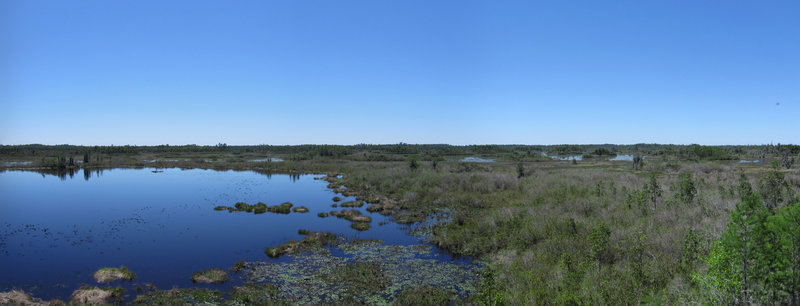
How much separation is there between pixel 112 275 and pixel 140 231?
10167 millimetres

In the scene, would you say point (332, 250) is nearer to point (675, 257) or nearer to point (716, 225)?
point (675, 257)

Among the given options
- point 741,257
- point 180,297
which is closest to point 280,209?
point 180,297

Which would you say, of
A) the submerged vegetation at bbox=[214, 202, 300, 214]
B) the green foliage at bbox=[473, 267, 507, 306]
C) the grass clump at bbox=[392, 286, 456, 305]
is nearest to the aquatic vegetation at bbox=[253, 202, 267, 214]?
the submerged vegetation at bbox=[214, 202, 300, 214]

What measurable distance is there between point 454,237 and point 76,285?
53.9 ft

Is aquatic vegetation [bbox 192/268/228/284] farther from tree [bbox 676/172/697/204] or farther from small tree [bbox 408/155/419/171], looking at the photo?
small tree [bbox 408/155/419/171]

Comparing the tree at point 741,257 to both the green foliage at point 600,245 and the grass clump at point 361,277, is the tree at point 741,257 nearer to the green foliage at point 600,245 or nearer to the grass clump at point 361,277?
the green foliage at point 600,245

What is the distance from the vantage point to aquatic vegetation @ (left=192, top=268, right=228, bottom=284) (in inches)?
592

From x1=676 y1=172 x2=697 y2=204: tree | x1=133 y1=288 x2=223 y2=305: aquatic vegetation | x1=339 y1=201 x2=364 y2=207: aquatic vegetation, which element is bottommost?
x1=133 y1=288 x2=223 y2=305: aquatic vegetation

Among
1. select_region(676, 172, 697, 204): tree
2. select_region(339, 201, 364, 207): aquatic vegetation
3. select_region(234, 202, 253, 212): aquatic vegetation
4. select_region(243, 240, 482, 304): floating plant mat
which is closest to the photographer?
select_region(243, 240, 482, 304): floating plant mat

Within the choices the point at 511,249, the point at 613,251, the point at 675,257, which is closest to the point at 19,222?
the point at 511,249

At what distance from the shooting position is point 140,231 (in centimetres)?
2422

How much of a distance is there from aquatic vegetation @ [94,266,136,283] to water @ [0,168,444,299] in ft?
0.90

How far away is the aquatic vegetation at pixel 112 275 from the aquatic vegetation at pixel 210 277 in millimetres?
2562

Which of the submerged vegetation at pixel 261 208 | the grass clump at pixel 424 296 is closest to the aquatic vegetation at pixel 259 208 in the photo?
the submerged vegetation at pixel 261 208
